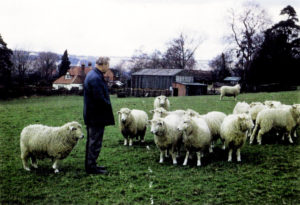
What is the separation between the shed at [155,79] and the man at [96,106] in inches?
1879

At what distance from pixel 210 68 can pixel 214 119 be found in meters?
96.9

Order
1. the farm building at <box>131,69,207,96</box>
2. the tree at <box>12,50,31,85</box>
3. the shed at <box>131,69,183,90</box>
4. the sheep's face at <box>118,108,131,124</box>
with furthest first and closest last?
the shed at <box>131,69,183,90</box> → the farm building at <box>131,69,207,96</box> → the tree at <box>12,50,31,85</box> → the sheep's face at <box>118,108,131,124</box>

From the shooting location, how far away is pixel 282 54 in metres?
31.6

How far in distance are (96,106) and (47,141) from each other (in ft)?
6.21

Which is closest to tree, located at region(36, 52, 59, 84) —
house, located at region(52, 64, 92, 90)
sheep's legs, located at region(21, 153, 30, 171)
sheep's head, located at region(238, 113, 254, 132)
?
house, located at region(52, 64, 92, 90)

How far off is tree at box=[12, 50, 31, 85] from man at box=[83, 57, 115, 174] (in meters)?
7.15

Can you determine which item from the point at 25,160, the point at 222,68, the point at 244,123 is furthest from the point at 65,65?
the point at 222,68

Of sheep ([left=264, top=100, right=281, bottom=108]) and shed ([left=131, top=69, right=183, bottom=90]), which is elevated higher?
shed ([left=131, top=69, right=183, bottom=90])

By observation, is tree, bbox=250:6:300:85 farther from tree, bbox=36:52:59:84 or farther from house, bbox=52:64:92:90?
house, bbox=52:64:92:90

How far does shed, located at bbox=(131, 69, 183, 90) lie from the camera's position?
54.2 meters

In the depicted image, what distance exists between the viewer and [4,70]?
37.3ft

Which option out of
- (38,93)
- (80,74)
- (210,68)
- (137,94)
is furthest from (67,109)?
(210,68)

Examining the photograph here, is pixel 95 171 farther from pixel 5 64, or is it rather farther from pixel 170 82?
pixel 170 82

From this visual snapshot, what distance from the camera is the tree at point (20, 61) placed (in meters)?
12.1
